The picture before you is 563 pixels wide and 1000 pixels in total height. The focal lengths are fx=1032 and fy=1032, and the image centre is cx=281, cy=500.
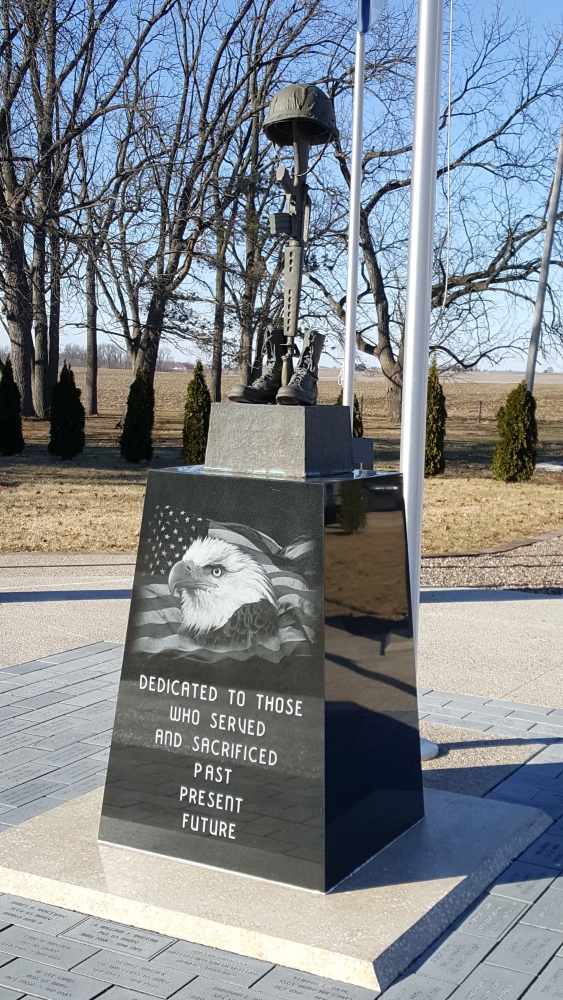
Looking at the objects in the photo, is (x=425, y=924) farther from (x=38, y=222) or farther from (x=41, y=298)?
(x=41, y=298)

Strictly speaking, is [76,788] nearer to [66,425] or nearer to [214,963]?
[214,963]

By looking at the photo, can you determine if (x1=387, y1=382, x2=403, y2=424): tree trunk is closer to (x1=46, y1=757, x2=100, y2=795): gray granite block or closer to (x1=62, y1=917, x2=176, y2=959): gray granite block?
(x1=46, y1=757, x2=100, y2=795): gray granite block

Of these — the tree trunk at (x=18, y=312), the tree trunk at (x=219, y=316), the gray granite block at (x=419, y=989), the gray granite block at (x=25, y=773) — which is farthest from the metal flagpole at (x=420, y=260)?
the tree trunk at (x=219, y=316)

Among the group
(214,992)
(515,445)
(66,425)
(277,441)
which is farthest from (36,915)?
(66,425)

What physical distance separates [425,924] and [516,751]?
2.01 m

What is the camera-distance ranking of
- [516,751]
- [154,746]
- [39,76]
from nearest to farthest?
[154,746] → [516,751] → [39,76]

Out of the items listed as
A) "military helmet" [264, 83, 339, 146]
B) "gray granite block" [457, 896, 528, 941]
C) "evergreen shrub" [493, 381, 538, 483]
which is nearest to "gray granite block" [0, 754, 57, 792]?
"gray granite block" [457, 896, 528, 941]

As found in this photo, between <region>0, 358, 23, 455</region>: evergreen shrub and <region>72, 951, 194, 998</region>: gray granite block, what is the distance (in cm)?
1871

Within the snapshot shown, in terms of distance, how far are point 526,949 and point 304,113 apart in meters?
3.05

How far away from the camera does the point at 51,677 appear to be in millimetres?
6305

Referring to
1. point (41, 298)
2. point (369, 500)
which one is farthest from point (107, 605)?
point (41, 298)

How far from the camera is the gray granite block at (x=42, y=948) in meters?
3.13

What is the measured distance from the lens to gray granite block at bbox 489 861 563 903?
3.66m

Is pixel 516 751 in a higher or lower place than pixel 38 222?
lower
